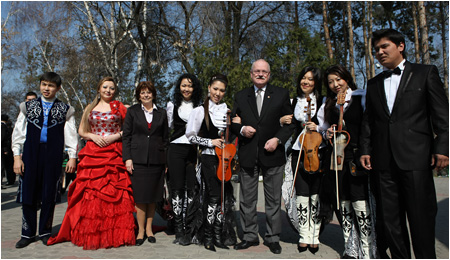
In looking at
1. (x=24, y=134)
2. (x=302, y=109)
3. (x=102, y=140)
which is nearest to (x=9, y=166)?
(x=24, y=134)

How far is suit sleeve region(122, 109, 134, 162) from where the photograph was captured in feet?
15.4

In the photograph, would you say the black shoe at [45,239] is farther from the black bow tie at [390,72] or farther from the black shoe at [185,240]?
the black bow tie at [390,72]

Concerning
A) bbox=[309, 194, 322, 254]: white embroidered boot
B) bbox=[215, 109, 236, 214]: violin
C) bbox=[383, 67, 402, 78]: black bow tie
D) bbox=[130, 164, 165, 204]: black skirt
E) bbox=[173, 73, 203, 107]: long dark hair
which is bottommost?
bbox=[309, 194, 322, 254]: white embroidered boot

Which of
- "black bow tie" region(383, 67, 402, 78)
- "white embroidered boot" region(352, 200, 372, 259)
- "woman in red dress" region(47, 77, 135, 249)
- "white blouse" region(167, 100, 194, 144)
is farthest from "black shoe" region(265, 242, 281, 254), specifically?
"black bow tie" region(383, 67, 402, 78)

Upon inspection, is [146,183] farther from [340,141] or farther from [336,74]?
[336,74]

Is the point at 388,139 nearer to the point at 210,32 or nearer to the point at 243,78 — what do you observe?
the point at 243,78

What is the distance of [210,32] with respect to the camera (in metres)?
17.7

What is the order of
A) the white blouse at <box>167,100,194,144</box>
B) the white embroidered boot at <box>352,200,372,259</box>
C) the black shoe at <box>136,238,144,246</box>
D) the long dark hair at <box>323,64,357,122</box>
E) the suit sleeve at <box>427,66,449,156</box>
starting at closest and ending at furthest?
the suit sleeve at <box>427,66,449,156</box>, the white embroidered boot at <box>352,200,372,259</box>, the long dark hair at <box>323,64,357,122</box>, the black shoe at <box>136,238,144,246</box>, the white blouse at <box>167,100,194,144</box>

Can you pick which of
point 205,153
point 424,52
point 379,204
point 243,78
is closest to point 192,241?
point 205,153

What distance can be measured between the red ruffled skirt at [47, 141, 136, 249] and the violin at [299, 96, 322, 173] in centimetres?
218

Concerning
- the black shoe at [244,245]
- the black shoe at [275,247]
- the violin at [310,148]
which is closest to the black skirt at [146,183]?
the black shoe at [244,245]

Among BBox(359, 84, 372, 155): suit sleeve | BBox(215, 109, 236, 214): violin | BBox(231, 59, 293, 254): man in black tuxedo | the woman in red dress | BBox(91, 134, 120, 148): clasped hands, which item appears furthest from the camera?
BBox(91, 134, 120, 148): clasped hands

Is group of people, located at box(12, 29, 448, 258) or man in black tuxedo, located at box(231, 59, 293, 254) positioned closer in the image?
group of people, located at box(12, 29, 448, 258)

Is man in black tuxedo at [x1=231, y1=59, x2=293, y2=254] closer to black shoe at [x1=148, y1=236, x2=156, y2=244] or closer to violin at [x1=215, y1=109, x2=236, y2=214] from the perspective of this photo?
violin at [x1=215, y1=109, x2=236, y2=214]
